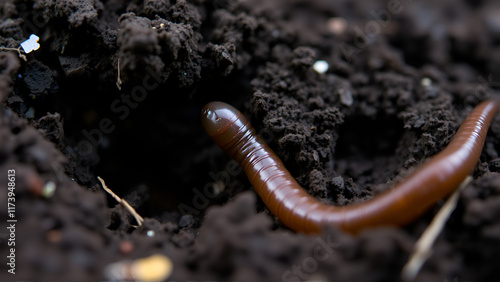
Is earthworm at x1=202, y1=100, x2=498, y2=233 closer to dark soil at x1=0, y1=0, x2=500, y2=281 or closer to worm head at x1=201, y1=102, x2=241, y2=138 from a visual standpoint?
worm head at x1=201, y1=102, x2=241, y2=138

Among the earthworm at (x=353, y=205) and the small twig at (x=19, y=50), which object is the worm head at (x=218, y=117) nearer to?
the earthworm at (x=353, y=205)

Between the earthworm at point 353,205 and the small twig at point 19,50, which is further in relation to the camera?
the small twig at point 19,50

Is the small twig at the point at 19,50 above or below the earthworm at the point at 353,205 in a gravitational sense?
above

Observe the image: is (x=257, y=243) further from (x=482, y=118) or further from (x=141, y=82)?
(x=482, y=118)

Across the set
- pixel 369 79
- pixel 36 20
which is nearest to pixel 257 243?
pixel 369 79

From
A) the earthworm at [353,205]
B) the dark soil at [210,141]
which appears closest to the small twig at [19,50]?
the dark soil at [210,141]

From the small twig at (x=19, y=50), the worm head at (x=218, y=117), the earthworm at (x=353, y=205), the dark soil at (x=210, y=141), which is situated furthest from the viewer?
the worm head at (x=218, y=117)

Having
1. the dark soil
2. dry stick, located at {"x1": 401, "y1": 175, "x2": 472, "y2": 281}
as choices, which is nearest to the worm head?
the dark soil
